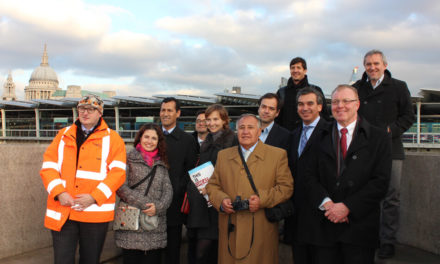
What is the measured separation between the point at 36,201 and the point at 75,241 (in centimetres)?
137

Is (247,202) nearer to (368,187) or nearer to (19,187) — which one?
(368,187)

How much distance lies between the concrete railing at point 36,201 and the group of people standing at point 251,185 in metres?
0.63

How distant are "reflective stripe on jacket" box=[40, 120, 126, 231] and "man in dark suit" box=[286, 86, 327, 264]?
165cm

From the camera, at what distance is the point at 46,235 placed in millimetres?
4336

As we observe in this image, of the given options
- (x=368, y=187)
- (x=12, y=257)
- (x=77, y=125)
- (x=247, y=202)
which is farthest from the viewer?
(x=12, y=257)

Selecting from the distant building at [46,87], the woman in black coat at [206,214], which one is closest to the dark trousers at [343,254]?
the woman in black coat at [206,214]

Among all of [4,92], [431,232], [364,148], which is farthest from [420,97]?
[4,92]

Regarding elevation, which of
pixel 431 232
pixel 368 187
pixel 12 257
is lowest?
pixel 12 257

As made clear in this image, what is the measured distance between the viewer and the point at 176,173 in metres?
4.00

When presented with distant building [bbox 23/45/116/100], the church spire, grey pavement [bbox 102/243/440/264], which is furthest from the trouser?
the church spire

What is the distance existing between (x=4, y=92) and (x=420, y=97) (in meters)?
164

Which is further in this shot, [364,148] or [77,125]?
[77,125]

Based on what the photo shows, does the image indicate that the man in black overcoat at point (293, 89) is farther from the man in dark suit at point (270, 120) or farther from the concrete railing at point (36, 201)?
the concrete railing at point (36, 201)

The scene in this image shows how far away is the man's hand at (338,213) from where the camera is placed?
275 centimetres
